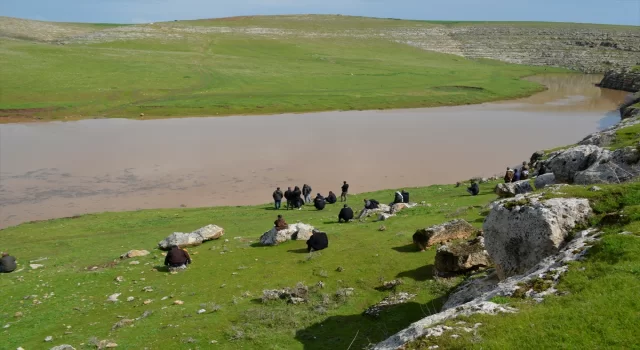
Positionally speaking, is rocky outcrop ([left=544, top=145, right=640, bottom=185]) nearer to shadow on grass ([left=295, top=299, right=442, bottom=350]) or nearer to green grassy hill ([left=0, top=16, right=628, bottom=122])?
shadow on grass ([left=295, top=299, right=442, bottom=350])

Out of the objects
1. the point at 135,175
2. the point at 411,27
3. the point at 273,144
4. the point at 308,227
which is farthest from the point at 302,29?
the point at 308,227

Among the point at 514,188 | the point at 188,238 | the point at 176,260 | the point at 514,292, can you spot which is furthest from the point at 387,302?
the point at 514,188

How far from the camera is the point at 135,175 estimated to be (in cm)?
4556

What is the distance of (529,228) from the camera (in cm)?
1277

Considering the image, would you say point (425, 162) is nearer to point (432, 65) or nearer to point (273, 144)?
point (273, 144)

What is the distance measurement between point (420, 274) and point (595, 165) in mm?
7986

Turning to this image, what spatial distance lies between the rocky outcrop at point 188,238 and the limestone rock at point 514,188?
47.5ft

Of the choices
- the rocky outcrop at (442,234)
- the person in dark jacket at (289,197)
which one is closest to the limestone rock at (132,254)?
the person in dark jacket at (289,197)

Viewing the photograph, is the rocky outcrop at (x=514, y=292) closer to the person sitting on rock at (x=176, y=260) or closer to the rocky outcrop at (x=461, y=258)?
the rocky outcrop at (x=461, y=258)

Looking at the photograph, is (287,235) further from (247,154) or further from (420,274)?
(247,154)

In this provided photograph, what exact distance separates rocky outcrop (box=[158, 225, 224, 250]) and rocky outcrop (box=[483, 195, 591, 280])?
15.5 metres

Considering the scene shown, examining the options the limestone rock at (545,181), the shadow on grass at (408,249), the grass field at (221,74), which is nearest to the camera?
the shadow on grass at (408,249)

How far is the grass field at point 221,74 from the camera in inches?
3113

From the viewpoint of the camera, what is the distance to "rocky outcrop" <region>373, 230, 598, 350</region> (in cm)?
962
